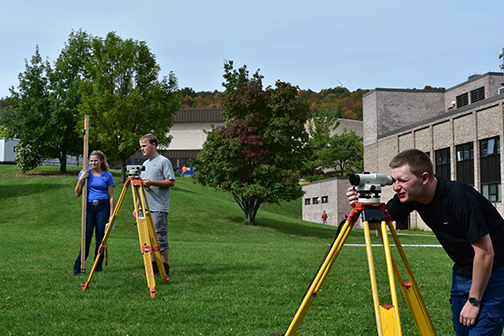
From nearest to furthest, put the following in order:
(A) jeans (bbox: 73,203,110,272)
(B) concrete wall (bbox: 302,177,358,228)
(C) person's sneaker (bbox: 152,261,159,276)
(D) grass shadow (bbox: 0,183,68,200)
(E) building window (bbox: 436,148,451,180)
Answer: (C) person's sneaker (bbox: 152,261,159,276), (A) jeans (bbox: 73,203,110,272), (D) grass shadow (bbox: 0,183,68,200), (E) building window (bbox: 436,148,451,180), (B) concrete wall (bbox: 302,177,358,228)

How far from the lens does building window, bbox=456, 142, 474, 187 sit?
123ft

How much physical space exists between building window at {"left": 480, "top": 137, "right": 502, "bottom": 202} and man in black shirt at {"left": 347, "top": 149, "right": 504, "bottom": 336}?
3463 cm

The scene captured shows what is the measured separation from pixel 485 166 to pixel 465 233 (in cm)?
3677

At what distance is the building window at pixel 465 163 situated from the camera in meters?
37.4

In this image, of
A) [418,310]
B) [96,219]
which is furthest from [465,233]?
[96,219]

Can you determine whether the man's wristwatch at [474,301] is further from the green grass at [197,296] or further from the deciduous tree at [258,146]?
the deciduous tree at [258,146]

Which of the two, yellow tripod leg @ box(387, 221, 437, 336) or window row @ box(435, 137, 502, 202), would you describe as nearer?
yellow tripod leg @ box(387, 221, 437, 336)

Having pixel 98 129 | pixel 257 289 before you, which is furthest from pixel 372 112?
pixel 257 289

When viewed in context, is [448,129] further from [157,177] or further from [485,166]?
[157,177]

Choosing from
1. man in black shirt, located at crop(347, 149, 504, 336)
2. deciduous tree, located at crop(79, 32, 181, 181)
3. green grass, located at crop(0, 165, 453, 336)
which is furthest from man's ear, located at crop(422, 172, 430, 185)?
deciduous tree, located at crop(79, 32, 181, 181)

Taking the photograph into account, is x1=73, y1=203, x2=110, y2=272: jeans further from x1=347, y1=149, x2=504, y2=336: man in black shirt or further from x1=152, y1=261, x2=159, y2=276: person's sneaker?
x1=347, y1=149, x2=504, y2=336: man in black shirt

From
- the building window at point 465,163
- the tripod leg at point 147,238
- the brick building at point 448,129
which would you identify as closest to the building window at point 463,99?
the brick building at point 448,129

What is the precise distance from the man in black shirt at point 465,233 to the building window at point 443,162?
3951cm

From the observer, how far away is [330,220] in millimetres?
52562
